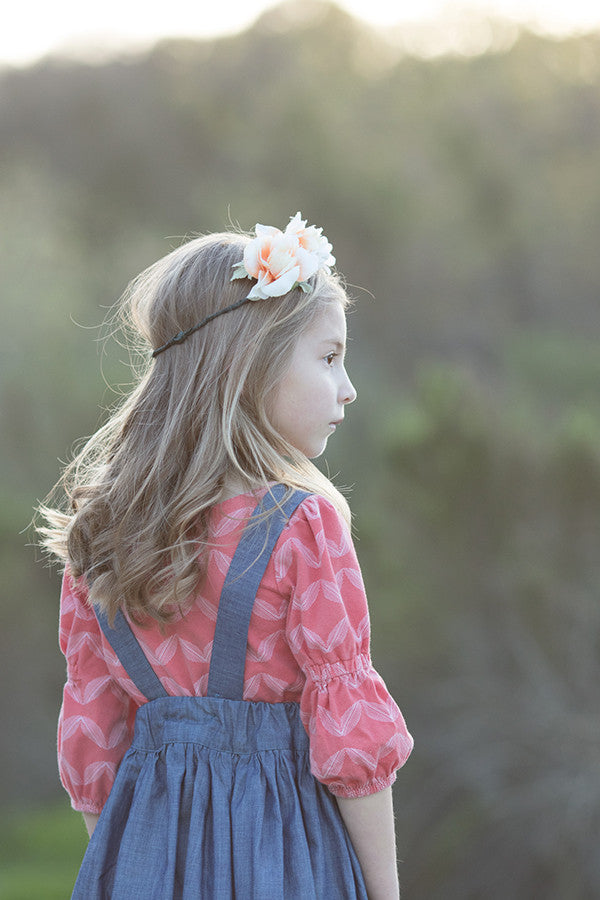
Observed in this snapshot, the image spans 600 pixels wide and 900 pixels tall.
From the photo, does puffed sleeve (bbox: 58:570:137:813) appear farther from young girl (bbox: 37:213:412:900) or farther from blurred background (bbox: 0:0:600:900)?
blurred background (bbox: 0:0:600:900)

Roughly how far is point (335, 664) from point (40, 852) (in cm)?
417

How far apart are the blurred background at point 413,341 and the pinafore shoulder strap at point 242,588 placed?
85.1 inches

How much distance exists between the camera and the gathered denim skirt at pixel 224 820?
3.44 feet

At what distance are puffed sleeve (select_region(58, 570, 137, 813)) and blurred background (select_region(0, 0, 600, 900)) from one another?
6.66 ft

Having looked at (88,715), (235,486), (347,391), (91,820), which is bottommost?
(91,820)

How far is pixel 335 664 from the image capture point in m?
1.04

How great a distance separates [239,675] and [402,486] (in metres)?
2.87

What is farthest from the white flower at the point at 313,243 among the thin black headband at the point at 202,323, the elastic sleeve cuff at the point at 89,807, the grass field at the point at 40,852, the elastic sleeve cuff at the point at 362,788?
the grass field at the point at 40,852

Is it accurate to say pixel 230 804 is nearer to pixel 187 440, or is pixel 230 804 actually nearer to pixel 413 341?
pixel 187 440

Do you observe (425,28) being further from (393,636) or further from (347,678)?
(347,678)

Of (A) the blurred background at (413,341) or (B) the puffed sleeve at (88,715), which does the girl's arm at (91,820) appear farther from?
(A) the blurred background at (413,341)

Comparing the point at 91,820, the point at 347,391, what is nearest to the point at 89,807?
the point at 91,820

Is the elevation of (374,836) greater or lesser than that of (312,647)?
lesser

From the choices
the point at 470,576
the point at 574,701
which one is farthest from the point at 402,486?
the point at 574,701
